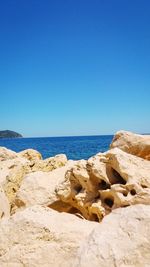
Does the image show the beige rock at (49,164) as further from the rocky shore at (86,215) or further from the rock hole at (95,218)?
the rock hole at (95,218)

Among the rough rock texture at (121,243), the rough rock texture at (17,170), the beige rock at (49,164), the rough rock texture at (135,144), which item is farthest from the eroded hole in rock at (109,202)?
the beige rock at (49,164)

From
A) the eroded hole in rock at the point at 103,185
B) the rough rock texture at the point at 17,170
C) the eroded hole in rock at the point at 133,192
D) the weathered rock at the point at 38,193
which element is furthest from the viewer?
the rough rock texture at the point at 17,170

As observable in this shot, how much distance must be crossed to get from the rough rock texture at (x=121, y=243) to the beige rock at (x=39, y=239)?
571mm

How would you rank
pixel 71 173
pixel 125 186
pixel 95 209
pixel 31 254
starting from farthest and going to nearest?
pixel 71 173, pixel 95 209, pixel 125 186, pixel 31 254

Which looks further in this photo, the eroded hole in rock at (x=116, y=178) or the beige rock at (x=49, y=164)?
the beige rock at (x=49, y=164)

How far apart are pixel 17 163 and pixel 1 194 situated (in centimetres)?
339

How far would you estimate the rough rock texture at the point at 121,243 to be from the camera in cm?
324

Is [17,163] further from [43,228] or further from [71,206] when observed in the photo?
[43,228]

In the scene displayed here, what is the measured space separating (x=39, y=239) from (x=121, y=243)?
137 cm

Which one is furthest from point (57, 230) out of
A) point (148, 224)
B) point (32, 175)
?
point (32, 175)

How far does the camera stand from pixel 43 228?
4469 mm

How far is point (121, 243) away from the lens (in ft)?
11.1

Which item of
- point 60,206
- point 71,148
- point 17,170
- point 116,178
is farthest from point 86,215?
point 71,148

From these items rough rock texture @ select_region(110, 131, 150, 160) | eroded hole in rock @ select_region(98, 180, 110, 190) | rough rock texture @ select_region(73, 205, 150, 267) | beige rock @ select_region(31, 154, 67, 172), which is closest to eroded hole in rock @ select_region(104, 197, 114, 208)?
eroded hole in rock @ select_region(98, 180, 110, 190)
